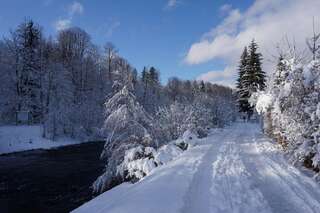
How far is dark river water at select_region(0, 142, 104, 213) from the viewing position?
11156 millimetres

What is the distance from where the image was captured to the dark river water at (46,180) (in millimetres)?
11156

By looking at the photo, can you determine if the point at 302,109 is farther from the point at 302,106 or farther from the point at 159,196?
the point at 159,196

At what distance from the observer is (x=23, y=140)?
2636 cm

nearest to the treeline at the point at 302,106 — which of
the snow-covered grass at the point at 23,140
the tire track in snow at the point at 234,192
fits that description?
the tire track in snow at the point at 234,192

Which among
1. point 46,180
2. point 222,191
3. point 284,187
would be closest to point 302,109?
point 284,187

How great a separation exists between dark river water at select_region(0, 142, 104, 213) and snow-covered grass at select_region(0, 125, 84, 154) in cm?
192

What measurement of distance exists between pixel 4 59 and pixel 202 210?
105 ft

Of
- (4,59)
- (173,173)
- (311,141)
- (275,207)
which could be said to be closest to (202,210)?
(275,207)

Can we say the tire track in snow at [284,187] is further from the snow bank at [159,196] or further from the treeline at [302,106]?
the snow bank at [159,196]

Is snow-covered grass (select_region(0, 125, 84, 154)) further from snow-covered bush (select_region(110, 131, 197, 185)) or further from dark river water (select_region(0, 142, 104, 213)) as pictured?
snow-covered bush (select_region(110, 131, 197, 185))

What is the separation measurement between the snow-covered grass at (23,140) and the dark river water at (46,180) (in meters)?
1.92

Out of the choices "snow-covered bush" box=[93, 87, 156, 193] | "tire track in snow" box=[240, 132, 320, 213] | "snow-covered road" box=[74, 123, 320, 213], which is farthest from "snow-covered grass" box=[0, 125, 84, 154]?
"tire track in snow" box=[240, 132, 320, 213]

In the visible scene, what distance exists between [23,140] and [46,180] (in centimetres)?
1317

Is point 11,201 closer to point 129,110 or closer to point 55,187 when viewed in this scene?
point 55,187
